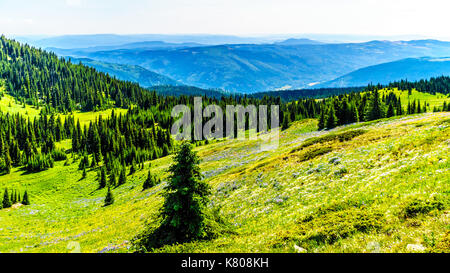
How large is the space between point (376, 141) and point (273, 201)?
19.2 meters

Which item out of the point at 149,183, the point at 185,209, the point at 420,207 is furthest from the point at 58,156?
the point at 420,207

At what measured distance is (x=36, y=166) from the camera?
114938 millimetres

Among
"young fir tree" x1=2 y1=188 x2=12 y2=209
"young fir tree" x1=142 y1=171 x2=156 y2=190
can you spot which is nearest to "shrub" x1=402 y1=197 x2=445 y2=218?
"young fir tree" x1=142 y1=171 x2=156 y2=190

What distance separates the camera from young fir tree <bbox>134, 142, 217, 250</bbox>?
64.4 ft

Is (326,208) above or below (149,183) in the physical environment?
above

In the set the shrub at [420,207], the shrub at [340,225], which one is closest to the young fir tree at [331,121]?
the shrub at [340,225]

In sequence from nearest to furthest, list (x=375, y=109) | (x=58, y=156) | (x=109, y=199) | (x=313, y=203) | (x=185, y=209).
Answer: (x=185, y=209)
(x=313, y=203)
(x=109, y=199)
(x=375, y=109)
(x=58, y=156)

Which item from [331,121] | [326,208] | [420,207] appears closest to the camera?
[420,207]

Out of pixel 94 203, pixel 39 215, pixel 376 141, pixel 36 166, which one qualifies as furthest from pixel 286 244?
pixel 36 166

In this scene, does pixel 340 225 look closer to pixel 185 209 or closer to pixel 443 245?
pixel 443 245

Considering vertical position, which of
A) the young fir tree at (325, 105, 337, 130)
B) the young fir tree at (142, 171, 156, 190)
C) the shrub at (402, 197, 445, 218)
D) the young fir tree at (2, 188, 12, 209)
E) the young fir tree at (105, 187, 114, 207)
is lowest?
the young fir tree at (2, 188, 12, 209)

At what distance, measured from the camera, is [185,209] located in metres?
20.1

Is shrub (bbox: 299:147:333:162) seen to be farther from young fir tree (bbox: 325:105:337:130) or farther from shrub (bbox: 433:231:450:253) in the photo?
young fir tree (bbox: 325:105:337:130)

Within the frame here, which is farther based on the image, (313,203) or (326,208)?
(313,203)
